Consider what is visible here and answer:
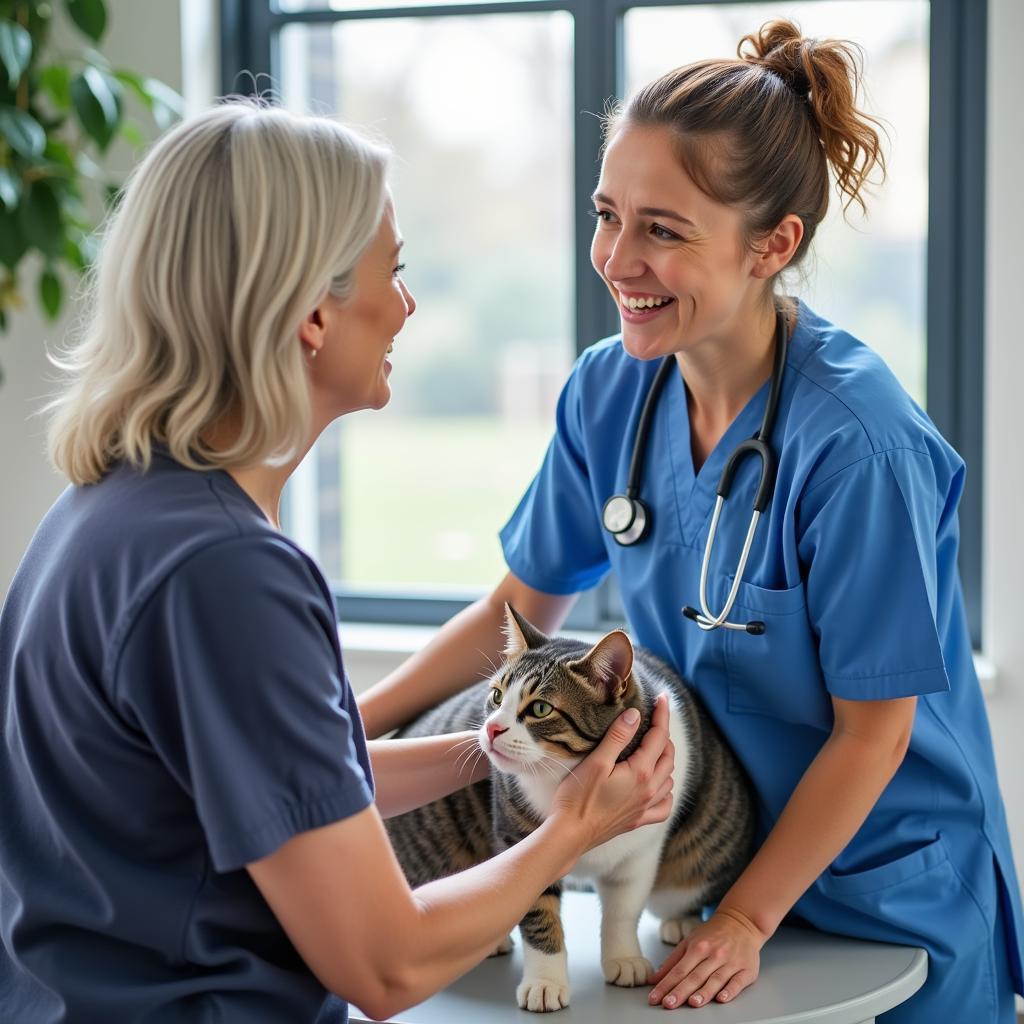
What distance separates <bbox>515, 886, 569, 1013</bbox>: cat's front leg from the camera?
46.3 inches

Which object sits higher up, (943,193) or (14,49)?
(14,49)

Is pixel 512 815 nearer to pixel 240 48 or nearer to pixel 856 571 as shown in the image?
pixel 856 571

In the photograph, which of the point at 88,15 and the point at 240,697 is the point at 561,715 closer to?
the point at 240,697

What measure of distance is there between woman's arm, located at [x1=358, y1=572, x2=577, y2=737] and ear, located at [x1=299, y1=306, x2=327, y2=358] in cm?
64

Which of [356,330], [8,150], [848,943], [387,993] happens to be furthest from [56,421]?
[8,150]

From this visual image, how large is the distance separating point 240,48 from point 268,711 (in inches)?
85.7

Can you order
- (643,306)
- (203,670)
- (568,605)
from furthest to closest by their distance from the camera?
(568,605) < (643,306) < (203,670)

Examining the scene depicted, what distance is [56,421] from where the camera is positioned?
41.9 inches

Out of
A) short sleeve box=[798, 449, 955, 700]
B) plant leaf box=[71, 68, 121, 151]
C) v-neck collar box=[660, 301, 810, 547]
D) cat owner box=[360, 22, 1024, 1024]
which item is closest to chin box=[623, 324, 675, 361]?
cat owner box=[360, 22, 1024, 1024]

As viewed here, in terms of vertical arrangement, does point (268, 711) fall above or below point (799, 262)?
below

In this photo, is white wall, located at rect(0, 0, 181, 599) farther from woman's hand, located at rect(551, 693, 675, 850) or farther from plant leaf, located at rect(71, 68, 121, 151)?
woman's hand, located at rect(551, 693, 675, 850)

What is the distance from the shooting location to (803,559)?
4.21 feet

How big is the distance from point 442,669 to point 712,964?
550 mm

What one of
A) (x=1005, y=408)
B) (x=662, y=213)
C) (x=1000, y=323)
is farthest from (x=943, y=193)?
(x=662, y=213)
